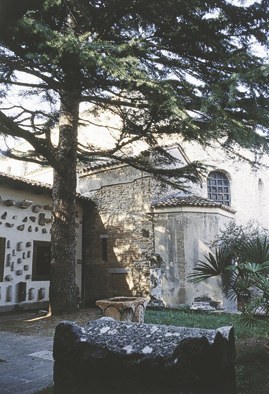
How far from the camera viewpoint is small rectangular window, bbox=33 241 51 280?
12.2 meters

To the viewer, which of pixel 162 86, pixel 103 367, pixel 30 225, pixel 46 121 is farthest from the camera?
pixel 30 225

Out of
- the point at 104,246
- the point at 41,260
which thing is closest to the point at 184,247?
the point at 104,246

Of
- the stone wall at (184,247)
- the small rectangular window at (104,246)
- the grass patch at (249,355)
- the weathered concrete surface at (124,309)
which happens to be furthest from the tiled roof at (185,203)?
the weathered concrete surface at (124,309)

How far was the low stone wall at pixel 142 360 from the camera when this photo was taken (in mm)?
2084

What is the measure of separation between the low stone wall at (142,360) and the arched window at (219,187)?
17.3m

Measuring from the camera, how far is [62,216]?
373 inches

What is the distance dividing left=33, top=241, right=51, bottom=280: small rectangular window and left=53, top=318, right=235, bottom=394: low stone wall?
10169 millimetres

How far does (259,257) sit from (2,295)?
884 cm

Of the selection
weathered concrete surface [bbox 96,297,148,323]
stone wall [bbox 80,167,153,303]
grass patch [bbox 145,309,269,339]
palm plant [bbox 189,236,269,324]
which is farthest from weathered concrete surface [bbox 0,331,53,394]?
stone wall [bbox 80,167,153,303]

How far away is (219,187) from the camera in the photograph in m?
19.5

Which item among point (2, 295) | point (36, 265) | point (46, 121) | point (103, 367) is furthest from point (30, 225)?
point (103, 367)

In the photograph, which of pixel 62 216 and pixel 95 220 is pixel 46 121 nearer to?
pixel 62 216

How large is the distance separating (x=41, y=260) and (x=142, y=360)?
36.0ft

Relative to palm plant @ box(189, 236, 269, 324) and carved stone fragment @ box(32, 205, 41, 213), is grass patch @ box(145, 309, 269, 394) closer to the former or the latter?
palm plant @ box(189, 236, 269, 324)
